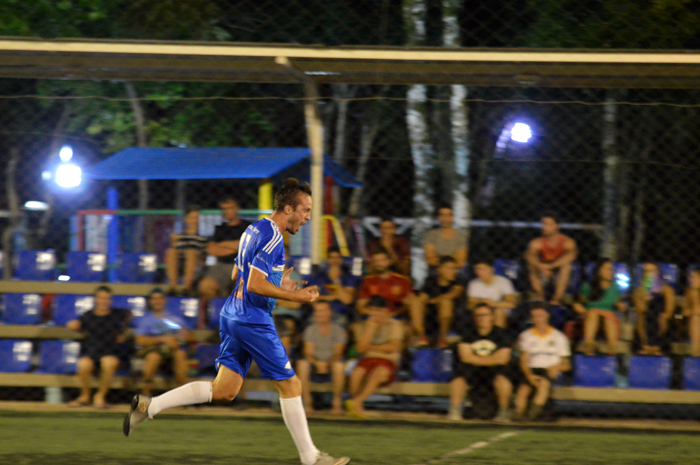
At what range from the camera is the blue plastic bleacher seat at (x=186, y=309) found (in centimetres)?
799

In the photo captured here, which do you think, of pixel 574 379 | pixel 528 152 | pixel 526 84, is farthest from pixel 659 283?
pixel 528 152

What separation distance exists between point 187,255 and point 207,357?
1.05m

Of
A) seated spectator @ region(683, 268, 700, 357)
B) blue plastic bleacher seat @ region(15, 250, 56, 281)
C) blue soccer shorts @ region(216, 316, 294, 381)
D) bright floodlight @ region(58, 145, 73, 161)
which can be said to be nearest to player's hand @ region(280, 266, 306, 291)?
blue soccer shorts @ region(216, 316, 294, 381)

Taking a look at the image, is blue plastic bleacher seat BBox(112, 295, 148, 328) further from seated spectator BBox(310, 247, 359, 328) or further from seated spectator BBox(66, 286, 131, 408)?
seated spectator BBox(310, 247, 359, 328)

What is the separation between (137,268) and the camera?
29.8 ft

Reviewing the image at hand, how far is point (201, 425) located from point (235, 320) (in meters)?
2.37

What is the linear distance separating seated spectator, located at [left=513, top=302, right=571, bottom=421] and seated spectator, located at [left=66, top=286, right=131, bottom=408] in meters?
3.68

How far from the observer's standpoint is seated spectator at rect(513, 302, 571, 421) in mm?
7203

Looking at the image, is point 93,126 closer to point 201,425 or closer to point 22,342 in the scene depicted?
point 22,342

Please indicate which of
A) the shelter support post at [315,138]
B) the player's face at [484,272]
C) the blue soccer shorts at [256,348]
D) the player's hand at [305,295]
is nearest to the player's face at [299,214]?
the player's hand at [305,295]

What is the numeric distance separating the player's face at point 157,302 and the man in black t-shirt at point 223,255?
457 millimetres

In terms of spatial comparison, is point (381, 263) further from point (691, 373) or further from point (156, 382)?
point (691, 373)

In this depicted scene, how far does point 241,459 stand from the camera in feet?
17.7

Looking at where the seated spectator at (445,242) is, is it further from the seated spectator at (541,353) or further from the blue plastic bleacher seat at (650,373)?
the blue plastic bleacher seat at (650,373)
